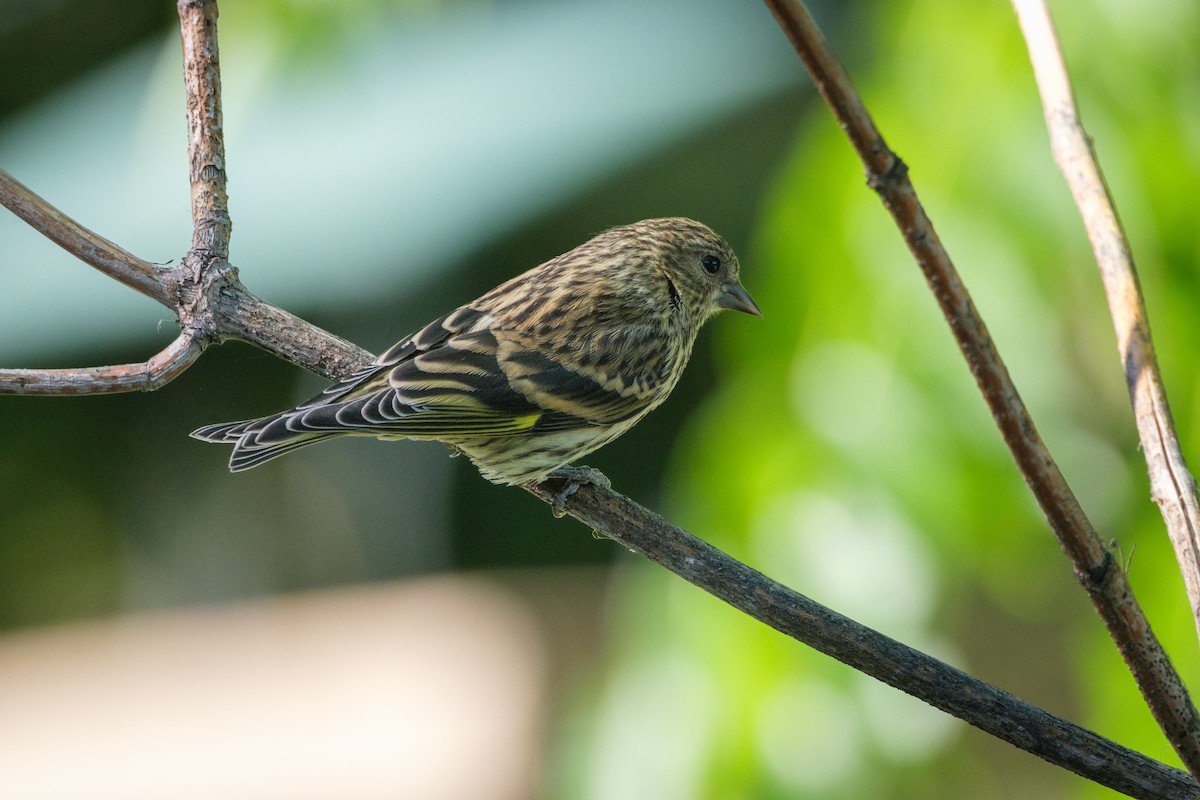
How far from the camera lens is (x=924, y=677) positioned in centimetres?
183

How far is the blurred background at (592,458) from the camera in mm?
2572

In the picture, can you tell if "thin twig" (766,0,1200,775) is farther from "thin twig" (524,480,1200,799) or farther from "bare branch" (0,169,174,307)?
"bare branch" (0,169,174,307)

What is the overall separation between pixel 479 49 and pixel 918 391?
11.9ft

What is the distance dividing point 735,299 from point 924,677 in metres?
2.22

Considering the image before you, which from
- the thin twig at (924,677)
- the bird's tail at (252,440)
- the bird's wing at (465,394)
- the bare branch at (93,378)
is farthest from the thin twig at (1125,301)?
the bird's tail at (252,440)

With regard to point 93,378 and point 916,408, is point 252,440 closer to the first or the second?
point 93,378

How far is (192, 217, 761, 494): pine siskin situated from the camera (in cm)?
299

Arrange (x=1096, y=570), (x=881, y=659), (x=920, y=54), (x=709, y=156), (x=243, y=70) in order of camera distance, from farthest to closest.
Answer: (x=709, y=156) → (x=243, y=70) → (x=920, y=54) → (x=881, y=659) → (x=1096, y=570)

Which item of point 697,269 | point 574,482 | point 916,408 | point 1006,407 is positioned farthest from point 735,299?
point 1006,407

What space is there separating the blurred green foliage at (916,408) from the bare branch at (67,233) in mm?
1311

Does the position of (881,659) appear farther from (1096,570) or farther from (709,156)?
(709,156)

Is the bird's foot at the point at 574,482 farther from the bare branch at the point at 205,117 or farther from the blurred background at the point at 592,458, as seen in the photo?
the bare branch at the point at 205,117

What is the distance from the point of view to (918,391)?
2592mm

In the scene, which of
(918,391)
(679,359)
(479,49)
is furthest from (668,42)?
(918,391)
